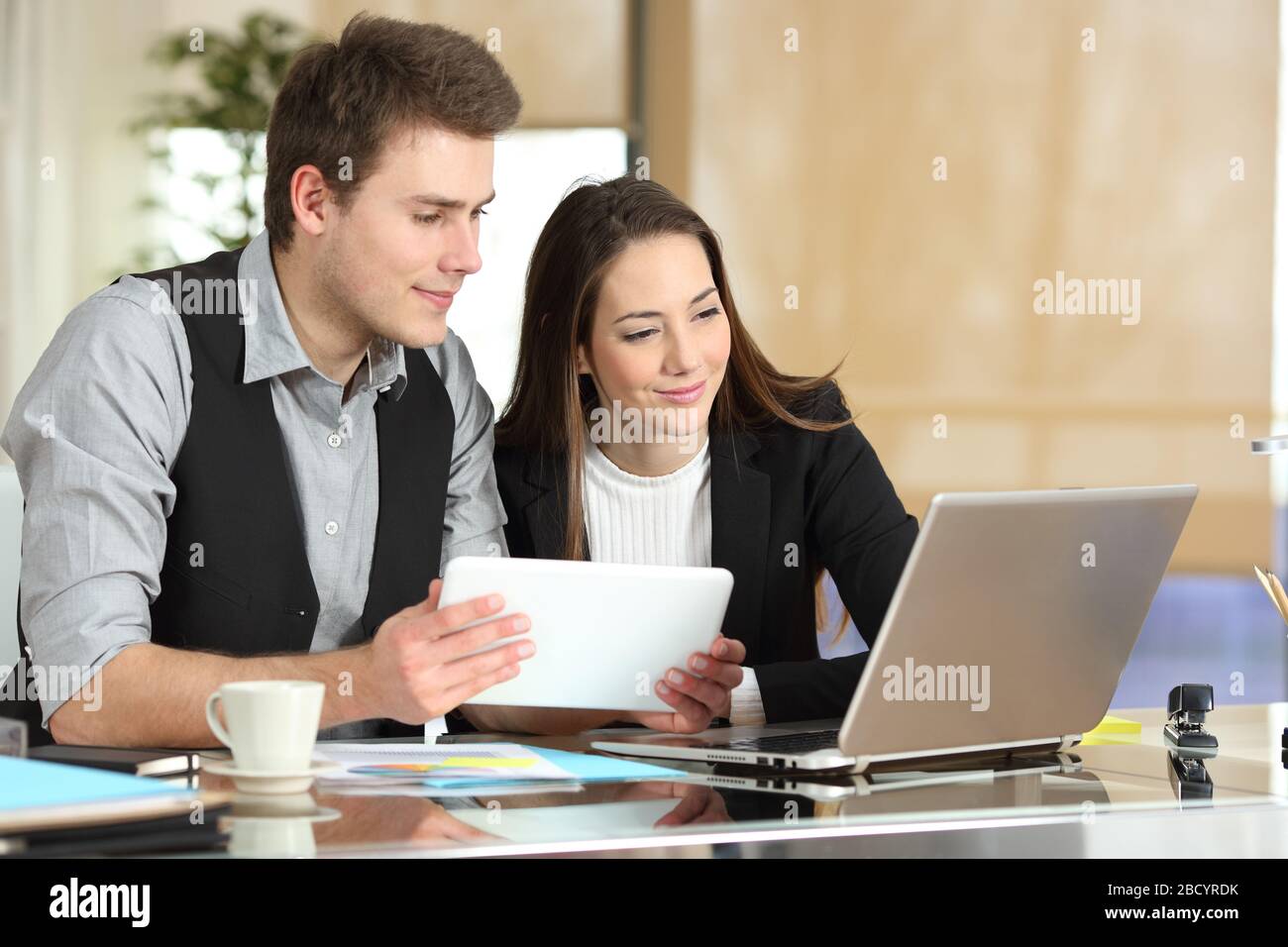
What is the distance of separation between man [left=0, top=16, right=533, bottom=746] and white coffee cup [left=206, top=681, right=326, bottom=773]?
406mm

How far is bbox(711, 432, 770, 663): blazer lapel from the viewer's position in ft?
6.73

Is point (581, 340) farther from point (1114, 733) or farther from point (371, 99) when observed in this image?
point (1114, 733)

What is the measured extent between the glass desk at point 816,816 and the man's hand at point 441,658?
0.19m

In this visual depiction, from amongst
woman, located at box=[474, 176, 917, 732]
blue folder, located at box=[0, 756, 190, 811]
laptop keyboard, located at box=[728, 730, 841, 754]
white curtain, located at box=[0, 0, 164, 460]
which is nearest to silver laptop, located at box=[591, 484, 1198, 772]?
laptop keyboard, located at box=[728, 730, 841, 754]

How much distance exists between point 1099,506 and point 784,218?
4290mm

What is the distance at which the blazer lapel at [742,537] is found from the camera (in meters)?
2.05

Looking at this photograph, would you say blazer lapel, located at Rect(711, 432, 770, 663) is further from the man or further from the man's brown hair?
the man's brown hair

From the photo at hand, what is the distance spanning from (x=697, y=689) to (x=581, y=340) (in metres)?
0.73

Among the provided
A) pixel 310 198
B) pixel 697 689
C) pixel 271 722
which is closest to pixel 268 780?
pixel 271 722

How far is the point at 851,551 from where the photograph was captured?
205cm

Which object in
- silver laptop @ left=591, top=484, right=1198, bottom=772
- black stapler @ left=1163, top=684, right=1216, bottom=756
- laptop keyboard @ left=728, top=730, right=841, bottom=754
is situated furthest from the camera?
black stapler @ left=1163, top=684, right=1216, bottom=756

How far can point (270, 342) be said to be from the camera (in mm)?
1829

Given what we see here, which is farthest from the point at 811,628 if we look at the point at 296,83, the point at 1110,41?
the point at 1110,41

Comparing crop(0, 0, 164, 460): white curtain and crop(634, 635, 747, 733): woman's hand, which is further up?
crop(0, 0, 164, 460): white curtain
